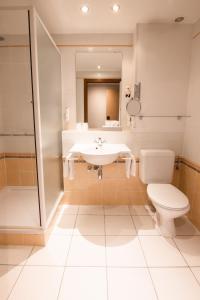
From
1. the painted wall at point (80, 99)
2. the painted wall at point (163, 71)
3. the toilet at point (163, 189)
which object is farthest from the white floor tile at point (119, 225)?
the painted wall at point (80, 99)

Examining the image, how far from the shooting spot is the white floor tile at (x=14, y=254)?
150 centimetres

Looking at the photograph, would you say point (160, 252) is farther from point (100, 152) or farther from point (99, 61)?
point (99, 61)

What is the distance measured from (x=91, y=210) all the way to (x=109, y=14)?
2195mm

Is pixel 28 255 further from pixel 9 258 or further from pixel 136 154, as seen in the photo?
pixel 136 154

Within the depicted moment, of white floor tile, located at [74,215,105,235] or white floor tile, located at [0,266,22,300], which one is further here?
white floor tile, located at [74,215,105,235]

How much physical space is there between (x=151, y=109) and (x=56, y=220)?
1702 millimetres

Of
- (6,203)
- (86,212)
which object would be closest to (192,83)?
(86,212)

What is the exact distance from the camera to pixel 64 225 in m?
1.98

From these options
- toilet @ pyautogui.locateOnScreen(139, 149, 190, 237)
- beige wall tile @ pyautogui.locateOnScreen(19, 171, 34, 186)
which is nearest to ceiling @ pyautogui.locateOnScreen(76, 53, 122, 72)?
toilet @ pyautogui.locateOnScreen(139, 149, 190, 237)

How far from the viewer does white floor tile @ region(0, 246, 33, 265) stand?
1496mm

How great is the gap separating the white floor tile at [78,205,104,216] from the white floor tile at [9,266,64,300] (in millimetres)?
829

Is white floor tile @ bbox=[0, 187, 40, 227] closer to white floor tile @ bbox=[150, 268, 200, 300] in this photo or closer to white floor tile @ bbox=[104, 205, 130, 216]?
white floor tile @ bbox=[104, 205, 130, 216]

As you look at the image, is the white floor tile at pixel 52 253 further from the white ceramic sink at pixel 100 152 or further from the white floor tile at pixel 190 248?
the white floor tile at pixel 190 248

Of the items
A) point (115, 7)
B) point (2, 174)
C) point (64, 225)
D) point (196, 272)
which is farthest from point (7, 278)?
point (115, 7)
